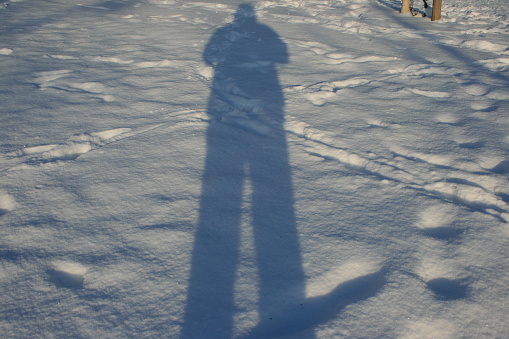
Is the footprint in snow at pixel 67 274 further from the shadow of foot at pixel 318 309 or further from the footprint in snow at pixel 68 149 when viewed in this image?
the footprint in snow at pixel 68 149

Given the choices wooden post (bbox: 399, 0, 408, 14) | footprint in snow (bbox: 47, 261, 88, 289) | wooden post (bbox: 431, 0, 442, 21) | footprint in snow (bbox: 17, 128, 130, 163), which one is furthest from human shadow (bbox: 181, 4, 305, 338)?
wooden post (bbox: 399, 0, 408, 14)

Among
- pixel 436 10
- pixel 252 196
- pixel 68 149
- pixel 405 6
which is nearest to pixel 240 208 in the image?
pixel 252 196

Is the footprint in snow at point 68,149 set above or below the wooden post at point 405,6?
below

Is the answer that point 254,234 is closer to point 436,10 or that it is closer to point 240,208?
point 240,208

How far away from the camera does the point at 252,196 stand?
6.38ft

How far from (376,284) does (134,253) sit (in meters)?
1.08

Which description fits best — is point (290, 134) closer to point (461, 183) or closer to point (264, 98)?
point (264, 98)

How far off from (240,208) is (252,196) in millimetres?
121

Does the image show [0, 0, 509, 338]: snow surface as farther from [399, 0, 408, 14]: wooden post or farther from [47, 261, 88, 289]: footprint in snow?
[399, 0, 408, 14]: wooden post

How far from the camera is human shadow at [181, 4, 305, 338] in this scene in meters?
1.39

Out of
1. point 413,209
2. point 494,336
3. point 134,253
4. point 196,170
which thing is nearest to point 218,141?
point 196,170

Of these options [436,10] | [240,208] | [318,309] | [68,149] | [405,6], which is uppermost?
[405,6]

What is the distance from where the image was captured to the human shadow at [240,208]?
1.39 metres

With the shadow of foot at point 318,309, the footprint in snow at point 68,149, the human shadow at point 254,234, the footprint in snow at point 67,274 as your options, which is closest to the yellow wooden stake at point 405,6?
the human shadow at point 254,234
